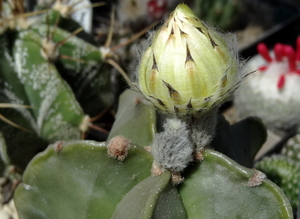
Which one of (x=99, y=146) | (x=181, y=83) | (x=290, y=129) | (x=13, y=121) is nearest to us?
(x=181, y=83)

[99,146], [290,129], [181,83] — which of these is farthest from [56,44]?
[290,129]

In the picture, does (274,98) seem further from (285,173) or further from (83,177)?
(83,177)

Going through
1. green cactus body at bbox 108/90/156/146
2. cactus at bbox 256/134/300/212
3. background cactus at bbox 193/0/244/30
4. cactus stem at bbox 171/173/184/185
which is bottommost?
cactus at bbox 256/134/300/212

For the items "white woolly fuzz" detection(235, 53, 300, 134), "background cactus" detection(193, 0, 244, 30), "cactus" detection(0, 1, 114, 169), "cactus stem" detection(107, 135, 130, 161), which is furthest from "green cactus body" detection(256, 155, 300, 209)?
"background cactus" detection(193, 0, 244, 30)

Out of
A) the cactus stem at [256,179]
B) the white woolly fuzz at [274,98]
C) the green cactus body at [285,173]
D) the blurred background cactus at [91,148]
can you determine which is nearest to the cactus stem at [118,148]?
the blurred background cactus at [91,148]

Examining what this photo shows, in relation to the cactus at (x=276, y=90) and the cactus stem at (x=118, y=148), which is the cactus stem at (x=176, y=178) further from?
A: the cactus at (x=276, y=90)

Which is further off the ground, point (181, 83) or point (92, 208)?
Answer: point (181, 83)

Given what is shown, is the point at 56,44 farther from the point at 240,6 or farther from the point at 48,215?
the point at 240,6

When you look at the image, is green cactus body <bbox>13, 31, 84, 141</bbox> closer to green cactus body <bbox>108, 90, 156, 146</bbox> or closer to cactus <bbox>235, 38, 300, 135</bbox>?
green cactus body <bbox>108, 90, 156, 146</bbox>
